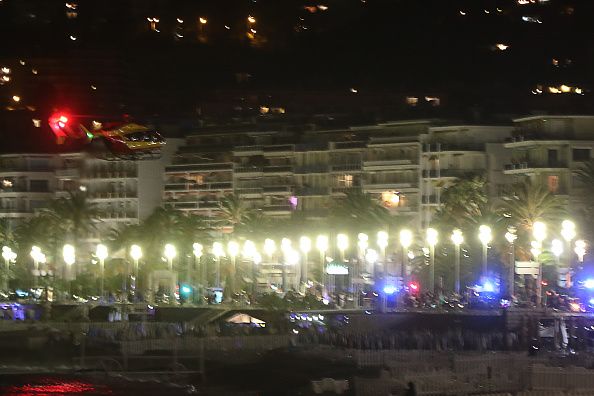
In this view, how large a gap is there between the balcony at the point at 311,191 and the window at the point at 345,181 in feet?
3.03

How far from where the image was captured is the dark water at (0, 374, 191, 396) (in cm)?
3703

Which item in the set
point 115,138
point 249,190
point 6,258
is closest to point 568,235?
point 115,138

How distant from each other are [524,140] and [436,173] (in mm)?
6219

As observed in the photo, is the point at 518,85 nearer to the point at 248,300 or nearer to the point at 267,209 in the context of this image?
the point at 267,209

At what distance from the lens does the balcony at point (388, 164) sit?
267 feet

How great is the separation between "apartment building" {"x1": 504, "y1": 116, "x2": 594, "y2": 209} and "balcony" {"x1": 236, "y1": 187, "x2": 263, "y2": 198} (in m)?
18.4

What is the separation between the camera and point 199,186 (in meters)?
91.6

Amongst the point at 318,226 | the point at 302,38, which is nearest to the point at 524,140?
the point at 318,226

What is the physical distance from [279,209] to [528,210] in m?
23.4

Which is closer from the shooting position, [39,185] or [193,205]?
[193,205]

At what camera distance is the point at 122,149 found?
59.2 meters

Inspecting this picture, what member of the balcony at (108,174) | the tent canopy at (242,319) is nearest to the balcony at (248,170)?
the balcony at (108,174)

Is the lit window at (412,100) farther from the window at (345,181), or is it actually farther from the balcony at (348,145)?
the window at (345,181)

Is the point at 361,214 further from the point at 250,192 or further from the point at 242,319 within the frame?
the point at 242,319
